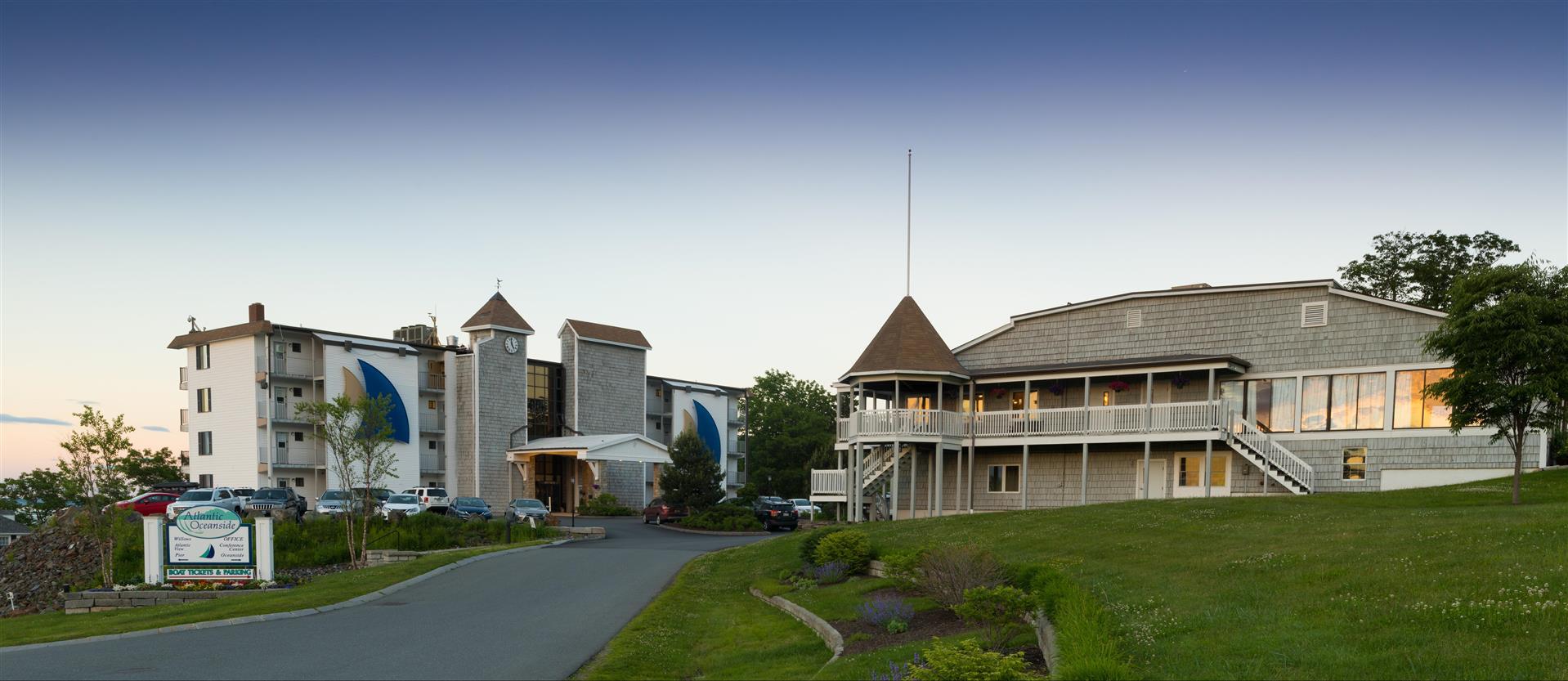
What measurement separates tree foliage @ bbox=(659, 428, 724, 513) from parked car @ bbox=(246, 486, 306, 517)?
14.9 m

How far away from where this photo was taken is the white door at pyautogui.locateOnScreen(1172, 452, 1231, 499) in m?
34.5

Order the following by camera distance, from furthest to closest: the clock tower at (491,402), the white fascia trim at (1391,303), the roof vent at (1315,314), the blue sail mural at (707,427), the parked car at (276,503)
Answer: the blue sail mural at (707,427)
the clock tower at (491,402)
the parked car at (276,503)
the roof vent at (1315,314)
the white fascia trim at (1391,303)

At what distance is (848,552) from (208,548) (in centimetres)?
1482

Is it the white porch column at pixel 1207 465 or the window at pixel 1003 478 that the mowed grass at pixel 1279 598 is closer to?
the white porch column at pixel 1207 465

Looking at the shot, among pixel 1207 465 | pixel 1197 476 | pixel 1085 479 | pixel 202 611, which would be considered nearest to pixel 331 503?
pixel 202 611

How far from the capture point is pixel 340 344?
54219mm

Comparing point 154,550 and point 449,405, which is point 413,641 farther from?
point 449,405

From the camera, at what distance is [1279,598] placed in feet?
39.3

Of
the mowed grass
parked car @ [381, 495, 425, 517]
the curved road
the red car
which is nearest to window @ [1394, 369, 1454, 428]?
the mowed grass

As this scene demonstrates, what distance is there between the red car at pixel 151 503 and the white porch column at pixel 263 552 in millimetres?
18514

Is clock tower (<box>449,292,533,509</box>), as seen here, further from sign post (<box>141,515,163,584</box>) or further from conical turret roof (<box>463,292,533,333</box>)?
sign post (<box>141,515,163,584</box>)

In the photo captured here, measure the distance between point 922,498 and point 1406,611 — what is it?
1163 inches

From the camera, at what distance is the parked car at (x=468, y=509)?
42375 mm

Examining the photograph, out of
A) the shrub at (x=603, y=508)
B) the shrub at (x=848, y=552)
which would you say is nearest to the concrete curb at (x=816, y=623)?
the shrub at (x=848, y=552)
